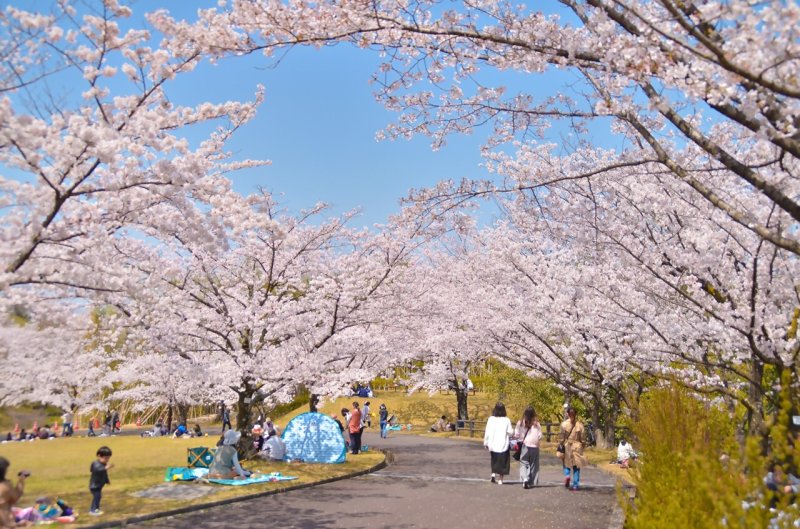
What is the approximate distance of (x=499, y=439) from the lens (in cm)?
1252

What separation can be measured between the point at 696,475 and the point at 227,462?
11.0 meters

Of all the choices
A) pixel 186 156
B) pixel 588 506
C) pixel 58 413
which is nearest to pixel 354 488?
pixel 588 506

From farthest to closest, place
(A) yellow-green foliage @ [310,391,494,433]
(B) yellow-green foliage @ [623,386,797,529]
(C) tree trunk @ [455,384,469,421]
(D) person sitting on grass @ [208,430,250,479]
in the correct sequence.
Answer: (A) yellow-green foliage @ [310,391,494,433], (C) tree trunk @ [455,384,469,421], (D) person sitting on grass @ [208,430,250,479], (B) yellow-green foliage @ [623,386,797,529]

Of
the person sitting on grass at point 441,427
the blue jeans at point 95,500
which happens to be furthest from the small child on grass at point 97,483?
the person sitting on grass at point 441,427

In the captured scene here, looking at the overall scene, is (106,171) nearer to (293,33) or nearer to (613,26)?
(293,33)

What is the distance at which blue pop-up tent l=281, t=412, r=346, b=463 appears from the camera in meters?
16.7

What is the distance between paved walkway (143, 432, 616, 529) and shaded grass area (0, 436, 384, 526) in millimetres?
724

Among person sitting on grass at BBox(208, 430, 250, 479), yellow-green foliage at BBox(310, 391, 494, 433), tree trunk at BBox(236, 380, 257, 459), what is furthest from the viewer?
yellow-green foliage at BBox(310, 391, 494, 433)

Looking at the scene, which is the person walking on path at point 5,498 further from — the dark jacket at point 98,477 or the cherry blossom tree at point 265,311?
the cherry blossom tree at point 265,311

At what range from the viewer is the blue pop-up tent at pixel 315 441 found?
16.7 m

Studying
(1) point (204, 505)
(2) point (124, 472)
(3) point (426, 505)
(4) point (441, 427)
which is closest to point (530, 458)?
(3) point (426, 505)

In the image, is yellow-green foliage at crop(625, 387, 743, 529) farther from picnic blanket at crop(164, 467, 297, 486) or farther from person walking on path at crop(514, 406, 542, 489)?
picnic blanket at crop(164, 467, 297, 486)

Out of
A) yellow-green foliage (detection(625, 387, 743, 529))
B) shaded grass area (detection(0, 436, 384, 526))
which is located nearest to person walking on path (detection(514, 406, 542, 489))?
shaded grass area (detection(0, 436, 384, 526))

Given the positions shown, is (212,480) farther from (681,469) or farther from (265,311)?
(681,469)
